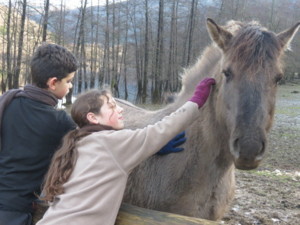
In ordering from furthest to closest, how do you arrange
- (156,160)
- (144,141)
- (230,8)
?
(230,8), (156,160), (144,141)

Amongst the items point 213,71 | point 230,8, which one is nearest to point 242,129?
point 213,71

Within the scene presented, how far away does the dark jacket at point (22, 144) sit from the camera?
253cm

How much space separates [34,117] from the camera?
2.54 m

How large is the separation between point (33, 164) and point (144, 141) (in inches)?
42.1

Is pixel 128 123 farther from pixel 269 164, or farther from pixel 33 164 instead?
pixel 269 164

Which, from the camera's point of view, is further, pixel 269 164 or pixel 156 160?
pixel 269 164

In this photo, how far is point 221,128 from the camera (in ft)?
9.65

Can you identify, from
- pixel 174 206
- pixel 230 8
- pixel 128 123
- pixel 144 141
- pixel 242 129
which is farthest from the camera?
pixel 230 8

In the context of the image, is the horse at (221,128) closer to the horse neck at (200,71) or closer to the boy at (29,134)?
the horse neck at (200,71)

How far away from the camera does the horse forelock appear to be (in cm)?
257

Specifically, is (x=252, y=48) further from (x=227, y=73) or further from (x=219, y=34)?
(x=219, y=34)

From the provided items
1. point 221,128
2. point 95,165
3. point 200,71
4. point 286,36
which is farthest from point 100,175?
point 286,36

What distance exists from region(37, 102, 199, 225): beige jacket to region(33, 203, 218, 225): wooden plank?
0.68 ft

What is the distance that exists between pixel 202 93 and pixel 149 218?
113 centimetres
